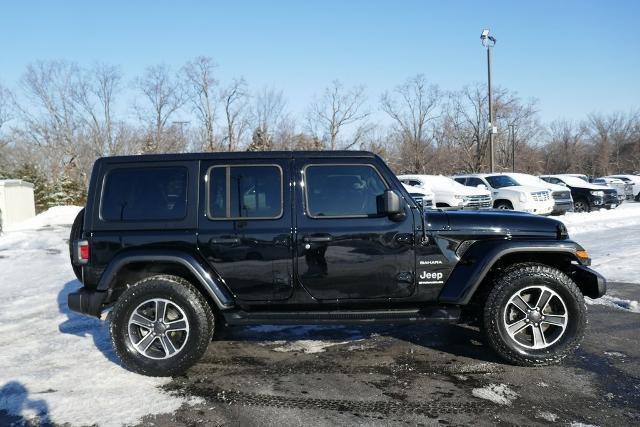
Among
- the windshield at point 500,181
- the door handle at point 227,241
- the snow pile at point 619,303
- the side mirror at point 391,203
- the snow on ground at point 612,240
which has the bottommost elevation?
the snow pile at point 619,303

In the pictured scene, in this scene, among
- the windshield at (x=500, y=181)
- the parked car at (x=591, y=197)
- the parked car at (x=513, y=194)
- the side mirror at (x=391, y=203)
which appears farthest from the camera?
the parked car at (x=591, y=197)

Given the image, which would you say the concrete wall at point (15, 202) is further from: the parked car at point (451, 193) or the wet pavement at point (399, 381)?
the wet pavement at point (399, 381)

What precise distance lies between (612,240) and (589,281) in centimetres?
875

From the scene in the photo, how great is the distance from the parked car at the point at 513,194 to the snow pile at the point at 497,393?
1351 cm

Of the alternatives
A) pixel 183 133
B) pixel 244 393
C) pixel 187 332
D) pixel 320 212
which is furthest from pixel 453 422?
pixel 183 133

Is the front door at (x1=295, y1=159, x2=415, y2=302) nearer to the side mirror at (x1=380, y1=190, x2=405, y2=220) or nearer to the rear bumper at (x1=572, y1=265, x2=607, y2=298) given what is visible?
the side mirror at (x1=380, y1=190, x2=405, y2=220)

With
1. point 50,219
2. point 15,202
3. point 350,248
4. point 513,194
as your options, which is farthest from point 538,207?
point 15,202

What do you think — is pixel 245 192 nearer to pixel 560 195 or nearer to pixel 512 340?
pixel 512 340

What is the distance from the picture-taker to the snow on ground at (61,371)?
3.61m

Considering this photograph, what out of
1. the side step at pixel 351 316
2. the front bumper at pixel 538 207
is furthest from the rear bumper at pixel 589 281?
the front bumper at pixel 538 207

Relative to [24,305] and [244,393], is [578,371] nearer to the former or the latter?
[244,393]

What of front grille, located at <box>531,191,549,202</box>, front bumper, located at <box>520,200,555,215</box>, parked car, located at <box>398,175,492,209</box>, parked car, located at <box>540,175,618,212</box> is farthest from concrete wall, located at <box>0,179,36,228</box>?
parked car, located at <box>540,175,618,212</box>

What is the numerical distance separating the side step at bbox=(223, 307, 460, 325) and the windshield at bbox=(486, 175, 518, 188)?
15314mm

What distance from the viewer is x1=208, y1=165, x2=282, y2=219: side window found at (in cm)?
438
